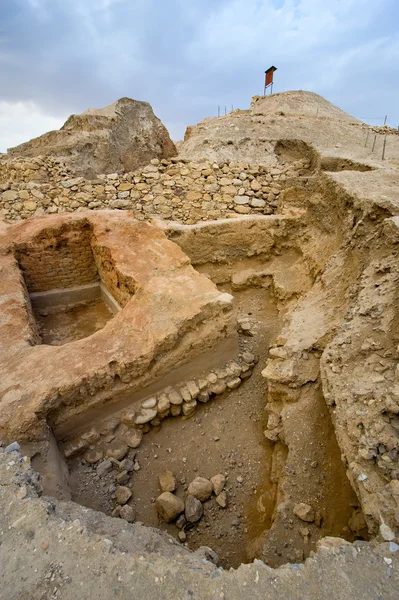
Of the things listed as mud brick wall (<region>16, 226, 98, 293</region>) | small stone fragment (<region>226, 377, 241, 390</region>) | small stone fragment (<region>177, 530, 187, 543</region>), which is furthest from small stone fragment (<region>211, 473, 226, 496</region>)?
mud brick wall (<region>16, 226, 98, 293</region>)

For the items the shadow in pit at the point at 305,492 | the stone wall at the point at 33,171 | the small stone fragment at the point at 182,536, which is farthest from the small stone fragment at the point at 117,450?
the stone wall at the point at 33,171

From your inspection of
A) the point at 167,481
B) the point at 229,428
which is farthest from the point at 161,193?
the point at 167,481

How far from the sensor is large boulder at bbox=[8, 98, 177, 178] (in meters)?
8.08

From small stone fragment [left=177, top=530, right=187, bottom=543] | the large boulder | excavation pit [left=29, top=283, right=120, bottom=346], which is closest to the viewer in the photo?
small stone fragment [left=177, top=530, right=187, bottom=543]

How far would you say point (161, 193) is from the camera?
617 centimetres

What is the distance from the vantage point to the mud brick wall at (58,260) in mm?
4938

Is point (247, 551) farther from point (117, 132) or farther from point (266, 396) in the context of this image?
point (117, 132)

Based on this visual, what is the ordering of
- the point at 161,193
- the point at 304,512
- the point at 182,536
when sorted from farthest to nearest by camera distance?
the point at 161,193, the point at 182,536, the point at 304,512

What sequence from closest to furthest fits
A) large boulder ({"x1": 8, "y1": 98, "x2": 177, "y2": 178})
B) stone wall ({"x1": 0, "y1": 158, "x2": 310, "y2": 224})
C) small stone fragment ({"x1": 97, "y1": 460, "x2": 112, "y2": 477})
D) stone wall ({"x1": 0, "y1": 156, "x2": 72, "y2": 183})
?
small stone fragment ({"x1": 97, "y1": 460, "x2": 112, "y2": 477}) < stone wall ({"x1": 0, "y1": 158, "x2": 310, "y2": 224}) < stone wall ({"x1": 0, "y1": 156, "x2": 72, "y2": 183}) < large boulder ({"x1": 8, "y1": 98, "x2": 177, "y2": 178})

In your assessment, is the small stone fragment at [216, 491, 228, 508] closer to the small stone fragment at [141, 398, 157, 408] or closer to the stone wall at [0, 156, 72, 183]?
the small stone fragment at [141, 398, 157, 408]

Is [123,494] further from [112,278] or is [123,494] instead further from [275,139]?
[275,139]

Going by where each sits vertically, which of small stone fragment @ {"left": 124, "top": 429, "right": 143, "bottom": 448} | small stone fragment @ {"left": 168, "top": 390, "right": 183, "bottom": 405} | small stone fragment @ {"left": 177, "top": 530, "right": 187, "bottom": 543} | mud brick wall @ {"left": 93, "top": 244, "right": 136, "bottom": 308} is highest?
mud brick wall @ {"left": 93, "top": 244, "right": 136, "bottom": 308}

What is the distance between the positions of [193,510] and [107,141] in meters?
8.92

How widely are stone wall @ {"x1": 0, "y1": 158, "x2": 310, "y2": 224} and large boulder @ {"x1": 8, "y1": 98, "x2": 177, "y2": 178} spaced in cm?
183
